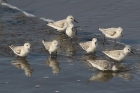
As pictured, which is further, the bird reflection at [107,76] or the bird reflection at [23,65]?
the bird reflection at [23,65]

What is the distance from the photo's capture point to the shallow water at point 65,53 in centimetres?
1220

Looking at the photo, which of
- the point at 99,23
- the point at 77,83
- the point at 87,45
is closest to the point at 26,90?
the point at 77,83

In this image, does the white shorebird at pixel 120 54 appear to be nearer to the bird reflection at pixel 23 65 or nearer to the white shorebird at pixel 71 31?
the white shorebird at pixel 71 31

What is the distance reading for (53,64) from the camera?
1415 cm

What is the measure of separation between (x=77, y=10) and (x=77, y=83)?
975 cm

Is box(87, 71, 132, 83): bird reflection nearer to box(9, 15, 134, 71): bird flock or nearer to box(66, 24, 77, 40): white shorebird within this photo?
box(9, 15, 134, 71): bird flock

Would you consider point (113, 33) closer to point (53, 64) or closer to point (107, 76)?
point (53, 64)

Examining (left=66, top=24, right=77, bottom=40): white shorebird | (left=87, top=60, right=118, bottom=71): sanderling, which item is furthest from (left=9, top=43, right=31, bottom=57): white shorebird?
(left=66, top=24, right=77, bottom=40): white shorebird

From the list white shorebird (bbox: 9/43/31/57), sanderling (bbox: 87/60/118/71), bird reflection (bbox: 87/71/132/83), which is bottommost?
bird reflection (bbox: 87/71/132/83)

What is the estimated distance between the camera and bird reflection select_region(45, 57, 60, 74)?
13519 mm

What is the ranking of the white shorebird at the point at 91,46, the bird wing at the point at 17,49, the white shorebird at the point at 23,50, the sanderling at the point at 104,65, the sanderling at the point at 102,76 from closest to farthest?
the sanderling at the point at 102,76
the sanderling at the point at 104,65
the white shorebird at the point at 23,50
the bird wing at the point at 17,49
the white shorebird at the point at 91,46

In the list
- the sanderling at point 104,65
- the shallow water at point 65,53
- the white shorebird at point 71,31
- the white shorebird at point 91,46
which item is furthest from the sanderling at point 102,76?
the white shorebird at point 71,31

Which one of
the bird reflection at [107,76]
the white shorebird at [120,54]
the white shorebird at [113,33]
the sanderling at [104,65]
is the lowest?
the bird reflection at [107,76]

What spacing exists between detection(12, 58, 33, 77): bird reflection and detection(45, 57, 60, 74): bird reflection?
736 mm
